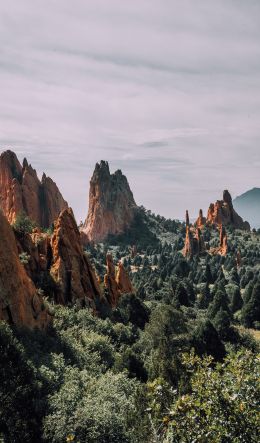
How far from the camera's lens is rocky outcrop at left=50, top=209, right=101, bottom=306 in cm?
5903

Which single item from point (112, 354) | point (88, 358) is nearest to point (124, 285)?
point (112, 354)

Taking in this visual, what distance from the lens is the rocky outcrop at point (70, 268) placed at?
194 ft

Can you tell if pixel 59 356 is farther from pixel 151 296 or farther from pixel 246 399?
pixel 151 296

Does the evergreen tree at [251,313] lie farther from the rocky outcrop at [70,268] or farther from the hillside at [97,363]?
the rocky outcrop at [70,268]

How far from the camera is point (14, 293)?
40.8 meters

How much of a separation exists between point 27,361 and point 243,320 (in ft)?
235

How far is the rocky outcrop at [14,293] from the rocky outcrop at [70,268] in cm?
1317

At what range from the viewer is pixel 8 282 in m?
40.6

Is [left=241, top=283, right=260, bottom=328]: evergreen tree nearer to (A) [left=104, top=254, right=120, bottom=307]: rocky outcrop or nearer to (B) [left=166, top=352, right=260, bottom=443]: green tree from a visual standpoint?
(A) [left=104, top=254, right=120, bottom=307]: rocky outcrop

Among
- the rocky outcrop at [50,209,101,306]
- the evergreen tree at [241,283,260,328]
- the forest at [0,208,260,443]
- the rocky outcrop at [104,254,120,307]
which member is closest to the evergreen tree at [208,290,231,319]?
the evergreen tree at [241,283,260,328]

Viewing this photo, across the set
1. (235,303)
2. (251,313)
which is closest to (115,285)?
(251,313)

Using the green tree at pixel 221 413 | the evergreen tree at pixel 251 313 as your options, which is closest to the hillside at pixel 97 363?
the green tree at pixel 221 413

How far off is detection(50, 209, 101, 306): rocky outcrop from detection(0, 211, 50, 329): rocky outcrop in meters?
13.2

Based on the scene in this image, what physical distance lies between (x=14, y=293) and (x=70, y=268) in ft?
66.4
